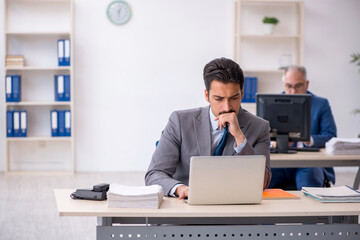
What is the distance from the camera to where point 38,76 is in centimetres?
654

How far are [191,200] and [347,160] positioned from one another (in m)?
1.92

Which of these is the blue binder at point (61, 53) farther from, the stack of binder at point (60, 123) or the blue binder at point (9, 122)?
the blue binder at point (9, 122)

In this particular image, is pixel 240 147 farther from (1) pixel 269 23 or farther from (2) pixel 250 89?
(1) pixel 269 23

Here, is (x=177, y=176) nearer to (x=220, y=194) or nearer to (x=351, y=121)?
(x=220, y=194)

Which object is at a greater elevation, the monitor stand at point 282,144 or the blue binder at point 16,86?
the blue binder at point 16,86

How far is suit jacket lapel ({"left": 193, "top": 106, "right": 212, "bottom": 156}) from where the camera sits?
8.37 ft

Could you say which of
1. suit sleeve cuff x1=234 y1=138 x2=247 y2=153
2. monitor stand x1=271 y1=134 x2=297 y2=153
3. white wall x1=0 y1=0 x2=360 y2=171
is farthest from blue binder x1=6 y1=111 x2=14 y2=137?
suit sleeve cuff x1=234 y1=138 x2=247 y2=153

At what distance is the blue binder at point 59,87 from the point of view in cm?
628

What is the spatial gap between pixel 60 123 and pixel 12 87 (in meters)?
0.70

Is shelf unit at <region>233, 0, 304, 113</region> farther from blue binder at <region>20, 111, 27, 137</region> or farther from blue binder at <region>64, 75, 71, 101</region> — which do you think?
blue binder at <region>20, 111, 27, 137</region>

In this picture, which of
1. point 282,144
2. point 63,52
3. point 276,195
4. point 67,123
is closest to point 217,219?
point 276,195

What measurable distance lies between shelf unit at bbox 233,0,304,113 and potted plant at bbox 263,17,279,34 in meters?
0.14

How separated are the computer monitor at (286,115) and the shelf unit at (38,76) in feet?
10.5

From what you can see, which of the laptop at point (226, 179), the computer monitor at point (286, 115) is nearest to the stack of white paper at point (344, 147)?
the computer monitor at point (286, 115)
